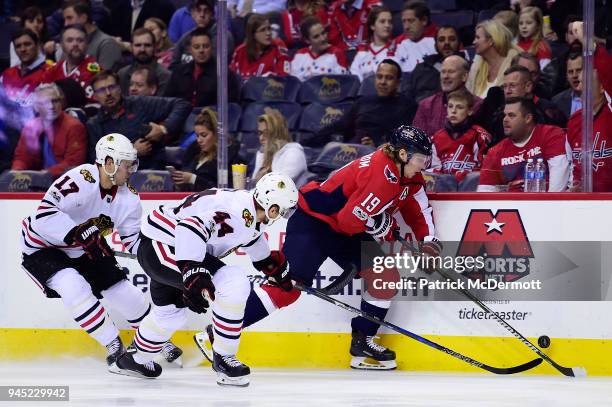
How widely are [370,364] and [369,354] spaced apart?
74mm

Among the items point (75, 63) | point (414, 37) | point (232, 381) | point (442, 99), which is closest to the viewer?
point (232, 381)

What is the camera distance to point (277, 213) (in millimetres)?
4660

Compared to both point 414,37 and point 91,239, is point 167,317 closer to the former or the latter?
point 91,239

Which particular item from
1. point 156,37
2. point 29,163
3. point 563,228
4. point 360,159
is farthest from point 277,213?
point 156,37

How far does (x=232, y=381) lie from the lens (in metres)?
4.71

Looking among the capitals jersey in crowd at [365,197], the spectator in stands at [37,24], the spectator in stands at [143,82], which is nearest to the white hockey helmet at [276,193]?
the capitals jersey in crowd at [365,197]

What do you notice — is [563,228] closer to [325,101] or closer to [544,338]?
[544,338]

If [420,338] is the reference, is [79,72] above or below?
above

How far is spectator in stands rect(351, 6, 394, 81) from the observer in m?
6.58

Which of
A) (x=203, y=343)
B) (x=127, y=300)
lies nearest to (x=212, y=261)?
(x=203, y=343)

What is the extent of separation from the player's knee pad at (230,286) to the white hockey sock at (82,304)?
32.5 inches

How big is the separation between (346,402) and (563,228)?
1619 millimetres

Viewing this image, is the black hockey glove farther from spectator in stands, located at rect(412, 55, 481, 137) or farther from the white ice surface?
spectator in stands, located at rect(412, 55, 481, 137)

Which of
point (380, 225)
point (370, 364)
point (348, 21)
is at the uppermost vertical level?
point (348, 21)
